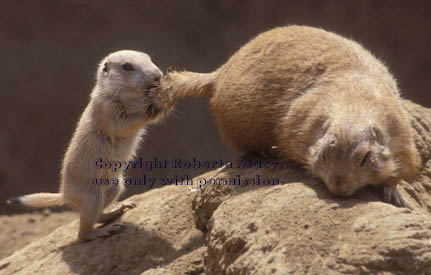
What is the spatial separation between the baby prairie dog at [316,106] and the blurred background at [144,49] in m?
5.27

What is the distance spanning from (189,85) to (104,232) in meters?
1.62

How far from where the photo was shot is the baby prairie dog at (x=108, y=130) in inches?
231

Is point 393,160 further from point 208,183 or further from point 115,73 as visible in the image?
point 115,73

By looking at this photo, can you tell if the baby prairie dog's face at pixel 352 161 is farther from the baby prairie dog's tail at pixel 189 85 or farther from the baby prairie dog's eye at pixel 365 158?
the baby prairie dog's tail at pixel 189 85

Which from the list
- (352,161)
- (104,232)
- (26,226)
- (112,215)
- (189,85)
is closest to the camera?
(352,161)

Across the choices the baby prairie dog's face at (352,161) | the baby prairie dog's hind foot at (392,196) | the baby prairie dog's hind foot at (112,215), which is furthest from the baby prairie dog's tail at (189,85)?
the baby prairie dog's hind foot at (392,196)

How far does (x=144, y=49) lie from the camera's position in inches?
445

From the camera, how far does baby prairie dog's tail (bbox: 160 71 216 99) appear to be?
5949 millimetres

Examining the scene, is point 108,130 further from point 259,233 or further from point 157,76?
point 259,233

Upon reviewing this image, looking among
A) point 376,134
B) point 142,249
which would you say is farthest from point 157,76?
point 376,134

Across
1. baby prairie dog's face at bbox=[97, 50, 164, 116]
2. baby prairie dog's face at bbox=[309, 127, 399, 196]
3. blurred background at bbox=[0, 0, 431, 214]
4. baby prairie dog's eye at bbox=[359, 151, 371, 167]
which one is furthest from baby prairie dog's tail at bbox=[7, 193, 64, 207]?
blurred background at bbox=[0, 0, 431, 214]

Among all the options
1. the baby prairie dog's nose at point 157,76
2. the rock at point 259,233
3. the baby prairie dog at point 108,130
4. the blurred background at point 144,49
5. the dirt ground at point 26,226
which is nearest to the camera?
the rock at point 259,233

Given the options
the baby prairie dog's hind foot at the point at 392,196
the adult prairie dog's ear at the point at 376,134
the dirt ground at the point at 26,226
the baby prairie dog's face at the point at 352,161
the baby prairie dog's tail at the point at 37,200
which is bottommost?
the dirt ground at the point at 26,226

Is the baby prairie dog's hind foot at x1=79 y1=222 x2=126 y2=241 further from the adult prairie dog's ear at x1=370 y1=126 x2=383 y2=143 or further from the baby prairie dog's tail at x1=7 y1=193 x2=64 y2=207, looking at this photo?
the adult prairie dog's ear at x1=370 y1=126 x2=383 y2=143
